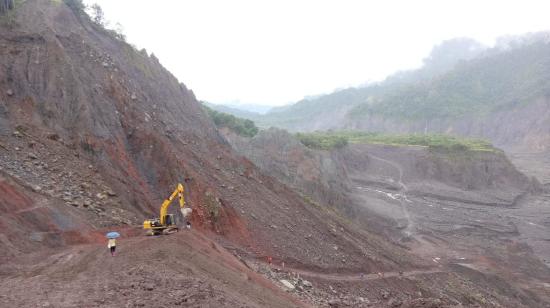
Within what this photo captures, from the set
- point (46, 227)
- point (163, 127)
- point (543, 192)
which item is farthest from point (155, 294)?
point (543, 192)

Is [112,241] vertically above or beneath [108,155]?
beneath

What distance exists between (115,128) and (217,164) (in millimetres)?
6836

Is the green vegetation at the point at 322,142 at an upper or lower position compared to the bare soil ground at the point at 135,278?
upper

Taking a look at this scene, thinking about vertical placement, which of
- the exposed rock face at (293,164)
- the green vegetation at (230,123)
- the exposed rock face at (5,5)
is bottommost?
the exposed rock face at (293,164)

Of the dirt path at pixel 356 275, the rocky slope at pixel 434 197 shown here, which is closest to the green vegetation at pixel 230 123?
the rocky slope at pixel 434 197

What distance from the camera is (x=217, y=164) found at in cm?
2588

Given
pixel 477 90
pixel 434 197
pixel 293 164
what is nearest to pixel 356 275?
pixel 293 164

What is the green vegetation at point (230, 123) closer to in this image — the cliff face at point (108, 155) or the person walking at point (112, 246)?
the cliff face at point (108, 155)

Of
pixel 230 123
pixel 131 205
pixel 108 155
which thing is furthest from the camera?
pixel 230 123

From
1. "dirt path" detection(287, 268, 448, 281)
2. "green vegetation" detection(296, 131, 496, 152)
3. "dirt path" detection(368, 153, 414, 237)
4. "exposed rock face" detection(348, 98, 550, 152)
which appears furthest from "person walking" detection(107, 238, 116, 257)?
"exposed rock face" detection(348, 98, 550, 152)

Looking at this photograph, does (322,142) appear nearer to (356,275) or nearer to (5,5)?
(356,275)

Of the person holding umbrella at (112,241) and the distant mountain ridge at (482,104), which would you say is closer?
the person holding umbrella at (112,241)

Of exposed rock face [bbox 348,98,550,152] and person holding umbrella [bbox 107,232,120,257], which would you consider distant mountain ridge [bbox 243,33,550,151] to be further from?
person holding umbrella [bbox 107,232,120,257]

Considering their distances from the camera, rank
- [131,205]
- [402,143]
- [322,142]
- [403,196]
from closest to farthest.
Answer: [131,205] < [403,196] < [322,142] < [402,143]
